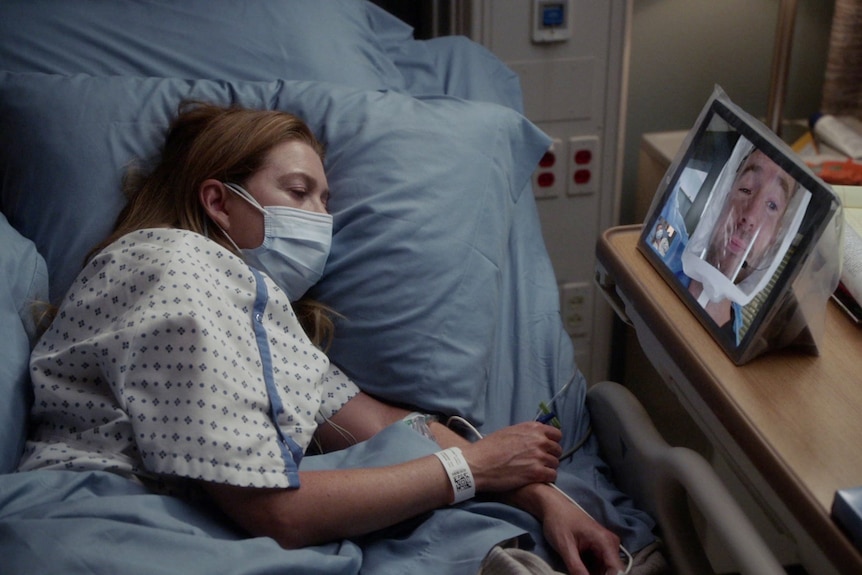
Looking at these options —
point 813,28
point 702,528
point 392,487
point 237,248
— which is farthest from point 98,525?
point 813,28

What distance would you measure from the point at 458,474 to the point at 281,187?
0.47m

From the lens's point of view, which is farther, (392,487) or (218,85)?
(218,85)

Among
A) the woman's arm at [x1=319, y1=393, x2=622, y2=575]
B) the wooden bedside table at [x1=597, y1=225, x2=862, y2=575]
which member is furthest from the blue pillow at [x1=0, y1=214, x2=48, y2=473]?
the wooden bedside table at [x1=597, y1=225, x2=862, y2=575]

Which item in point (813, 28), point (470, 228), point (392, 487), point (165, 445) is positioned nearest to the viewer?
point (165, 445)

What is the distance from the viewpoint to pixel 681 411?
79.0 inches

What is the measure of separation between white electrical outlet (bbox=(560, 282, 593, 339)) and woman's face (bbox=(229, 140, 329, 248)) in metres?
0.90

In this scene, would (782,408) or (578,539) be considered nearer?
(782,408)

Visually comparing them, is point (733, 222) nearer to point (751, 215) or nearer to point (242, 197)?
point (751, 215)

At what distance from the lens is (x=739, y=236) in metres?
1.12

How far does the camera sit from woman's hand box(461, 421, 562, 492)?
1.29 metres

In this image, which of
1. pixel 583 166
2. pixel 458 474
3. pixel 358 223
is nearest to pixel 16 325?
pixel 358 223

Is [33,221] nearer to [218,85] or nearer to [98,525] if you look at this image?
[218,85]

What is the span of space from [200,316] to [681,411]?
121cm

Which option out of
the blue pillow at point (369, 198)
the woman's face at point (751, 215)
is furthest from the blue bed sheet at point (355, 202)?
the woman's face at point (751, 215)
